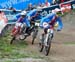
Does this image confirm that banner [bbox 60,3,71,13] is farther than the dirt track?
Yes

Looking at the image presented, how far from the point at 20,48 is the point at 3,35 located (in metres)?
3.20

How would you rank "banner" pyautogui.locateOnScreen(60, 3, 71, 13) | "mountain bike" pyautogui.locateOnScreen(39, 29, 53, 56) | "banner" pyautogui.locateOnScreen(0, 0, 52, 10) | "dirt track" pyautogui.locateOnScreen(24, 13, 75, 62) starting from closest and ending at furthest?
"dirt track" pyautogui.locateOnScreen(24, 13, 75, 62) < "mountain bike" pyautogui.locateOnScreen(39, 29, 53, 56) < "banner" pyautogui.locateOnScreen(0, 0, 52, 10) < "banner" pyautogui.locateOnScreen(60, 3, 71, 13)

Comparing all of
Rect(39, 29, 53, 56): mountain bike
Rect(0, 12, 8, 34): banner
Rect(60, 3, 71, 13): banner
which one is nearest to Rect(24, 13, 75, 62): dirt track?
Rect(39, 29, 53, 56): mountain bike

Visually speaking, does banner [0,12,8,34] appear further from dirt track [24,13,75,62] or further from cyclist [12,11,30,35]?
dirt track [24,13,75,62]

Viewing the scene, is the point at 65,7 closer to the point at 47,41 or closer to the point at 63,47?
the point at 63,47

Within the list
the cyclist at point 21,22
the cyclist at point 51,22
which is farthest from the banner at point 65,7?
the cyclist at point 51,22

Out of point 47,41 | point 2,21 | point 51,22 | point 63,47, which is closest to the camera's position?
point 47,41

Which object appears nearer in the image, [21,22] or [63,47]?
[63,47]

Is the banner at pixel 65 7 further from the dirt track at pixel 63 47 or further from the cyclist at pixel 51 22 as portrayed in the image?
the cyclist at pixel 51 22

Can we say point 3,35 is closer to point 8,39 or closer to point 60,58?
point 8,39

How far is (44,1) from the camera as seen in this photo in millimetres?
30438

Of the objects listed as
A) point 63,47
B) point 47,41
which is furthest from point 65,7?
point 47,41

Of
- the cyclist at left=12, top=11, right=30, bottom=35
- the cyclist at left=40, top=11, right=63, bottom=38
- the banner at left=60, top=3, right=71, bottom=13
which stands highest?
the cyclist at left=40, top=11, right=63, bottom=38

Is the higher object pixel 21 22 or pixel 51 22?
pixel 51 22
